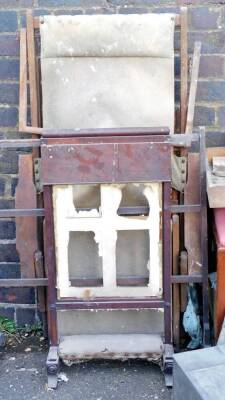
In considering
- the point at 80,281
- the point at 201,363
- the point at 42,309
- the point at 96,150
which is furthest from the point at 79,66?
the point at 201,363

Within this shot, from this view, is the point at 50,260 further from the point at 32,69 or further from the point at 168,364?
the point at 32,69

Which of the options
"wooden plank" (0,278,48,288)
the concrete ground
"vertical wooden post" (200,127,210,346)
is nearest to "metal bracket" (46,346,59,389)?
the concrete ground

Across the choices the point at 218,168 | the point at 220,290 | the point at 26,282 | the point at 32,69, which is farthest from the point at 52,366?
the point at 32,69

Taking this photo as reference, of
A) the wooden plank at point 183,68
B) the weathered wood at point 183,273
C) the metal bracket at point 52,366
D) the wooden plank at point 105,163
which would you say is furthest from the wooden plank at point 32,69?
the metal bracket at point 52,366

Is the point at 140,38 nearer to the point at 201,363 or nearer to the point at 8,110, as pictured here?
the point at 8,110

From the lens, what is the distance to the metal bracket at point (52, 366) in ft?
9.10

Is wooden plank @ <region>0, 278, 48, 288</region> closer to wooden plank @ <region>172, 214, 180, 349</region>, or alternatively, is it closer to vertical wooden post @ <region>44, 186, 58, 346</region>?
vertical wooden post @ <region>44, 186, 58, 346</region>

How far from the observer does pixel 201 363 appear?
7.53 ft

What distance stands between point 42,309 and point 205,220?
0.96 meters

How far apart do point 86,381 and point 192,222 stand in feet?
3.02

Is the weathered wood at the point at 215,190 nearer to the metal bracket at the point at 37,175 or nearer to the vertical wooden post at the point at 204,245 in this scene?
the vertical wooden post at the point at 204,245

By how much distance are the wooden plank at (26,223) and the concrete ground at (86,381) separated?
18.3 inches

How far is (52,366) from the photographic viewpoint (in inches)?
109

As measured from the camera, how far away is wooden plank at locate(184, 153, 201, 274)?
113 inches
